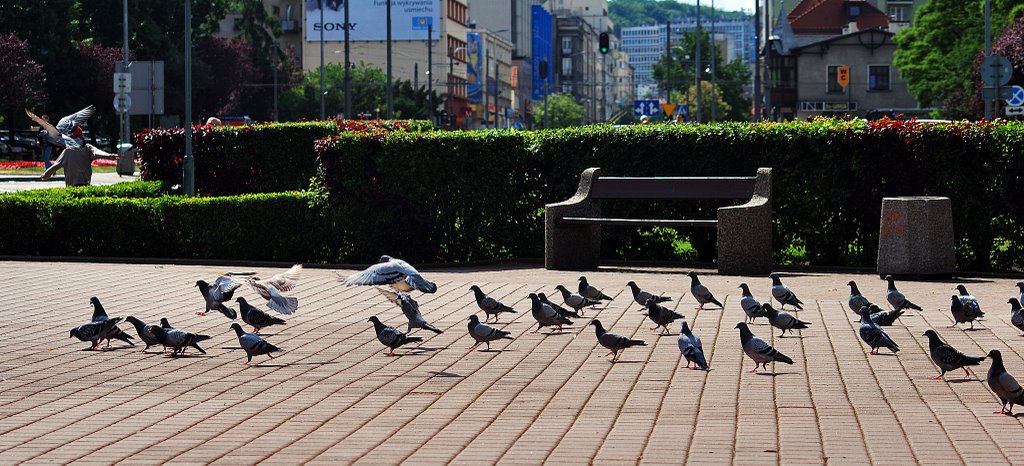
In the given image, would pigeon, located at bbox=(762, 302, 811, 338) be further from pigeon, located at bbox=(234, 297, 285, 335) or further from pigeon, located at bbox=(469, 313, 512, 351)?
pigeon, located at bbox=(234, 297, 285, 335)

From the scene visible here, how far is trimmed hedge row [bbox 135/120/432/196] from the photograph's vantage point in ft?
82.4

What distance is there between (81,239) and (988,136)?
460 inches

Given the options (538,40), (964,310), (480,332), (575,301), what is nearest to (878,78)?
(538,40)

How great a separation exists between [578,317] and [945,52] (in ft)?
210

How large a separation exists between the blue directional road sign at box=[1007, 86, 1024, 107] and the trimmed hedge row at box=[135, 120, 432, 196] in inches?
507

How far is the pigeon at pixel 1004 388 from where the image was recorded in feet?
25.6

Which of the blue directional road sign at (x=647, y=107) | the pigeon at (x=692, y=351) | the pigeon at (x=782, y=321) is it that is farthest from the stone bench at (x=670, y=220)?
the blue directional road sign at (x=647, y=107)

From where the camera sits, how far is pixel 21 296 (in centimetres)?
1451

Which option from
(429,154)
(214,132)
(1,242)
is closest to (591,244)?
(429,154)

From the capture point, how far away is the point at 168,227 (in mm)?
19094

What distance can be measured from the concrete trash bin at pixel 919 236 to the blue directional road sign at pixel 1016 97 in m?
15.4

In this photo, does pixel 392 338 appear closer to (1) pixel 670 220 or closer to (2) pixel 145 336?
(2) pixel 145 336

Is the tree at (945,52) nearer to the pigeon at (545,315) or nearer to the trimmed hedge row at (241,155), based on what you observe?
the trimmed hedge row at (241,155)

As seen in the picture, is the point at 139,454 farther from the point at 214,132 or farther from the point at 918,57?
the point at 918,57
